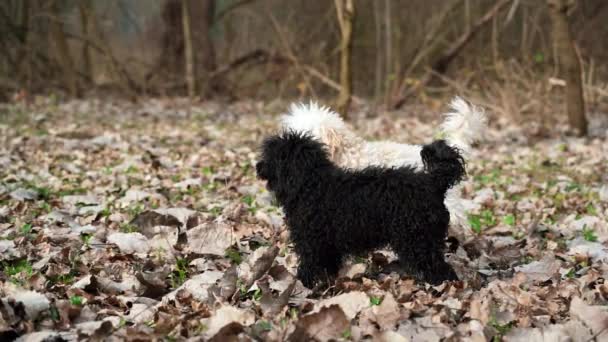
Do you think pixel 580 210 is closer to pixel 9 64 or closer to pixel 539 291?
pixel 539 291

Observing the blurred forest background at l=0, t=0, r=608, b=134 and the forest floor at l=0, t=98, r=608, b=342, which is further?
the blurred forest background at l=0, t=0, r=608, b=134

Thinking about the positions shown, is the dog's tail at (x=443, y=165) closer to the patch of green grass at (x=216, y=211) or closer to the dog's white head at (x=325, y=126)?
the dog's white head at (x=325, y=126)

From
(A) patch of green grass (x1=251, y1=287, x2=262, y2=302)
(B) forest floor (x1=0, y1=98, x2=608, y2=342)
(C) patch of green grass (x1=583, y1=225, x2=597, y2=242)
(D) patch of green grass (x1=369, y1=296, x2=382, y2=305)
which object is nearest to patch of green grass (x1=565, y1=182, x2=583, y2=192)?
(B) forest floor (x1=0, y1=98, x2=608, y2=342)

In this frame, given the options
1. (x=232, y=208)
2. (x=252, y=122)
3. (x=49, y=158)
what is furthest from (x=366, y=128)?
(x=232, y=208)

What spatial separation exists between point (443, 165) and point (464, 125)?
4.99 ft

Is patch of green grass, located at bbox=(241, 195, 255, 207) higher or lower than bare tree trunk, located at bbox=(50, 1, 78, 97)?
lower

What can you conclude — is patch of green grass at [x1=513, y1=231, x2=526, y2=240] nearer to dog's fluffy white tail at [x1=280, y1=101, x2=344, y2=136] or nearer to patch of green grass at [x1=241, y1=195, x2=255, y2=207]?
dog's fluffy white tail at [x1=280, y1=101, x2=344, y2=136]

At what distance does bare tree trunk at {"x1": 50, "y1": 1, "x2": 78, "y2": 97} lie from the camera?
14.9 m

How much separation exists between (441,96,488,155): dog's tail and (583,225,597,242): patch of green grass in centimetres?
101

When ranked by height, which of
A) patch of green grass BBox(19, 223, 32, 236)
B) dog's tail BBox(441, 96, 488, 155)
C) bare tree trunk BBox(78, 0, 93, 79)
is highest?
bare tree trunk BBox(78, 0, 93, 79)

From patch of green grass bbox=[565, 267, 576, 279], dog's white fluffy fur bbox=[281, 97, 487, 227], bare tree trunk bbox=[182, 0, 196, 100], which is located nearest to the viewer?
patch of green grass bbox=[565, 267, 576, 279]

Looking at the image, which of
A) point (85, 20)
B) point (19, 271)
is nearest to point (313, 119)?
point (19, 271)

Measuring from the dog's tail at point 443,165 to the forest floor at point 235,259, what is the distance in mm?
521

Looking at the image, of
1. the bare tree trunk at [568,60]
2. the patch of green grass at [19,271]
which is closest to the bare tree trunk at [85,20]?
the bare tree trunk at [568,60]
